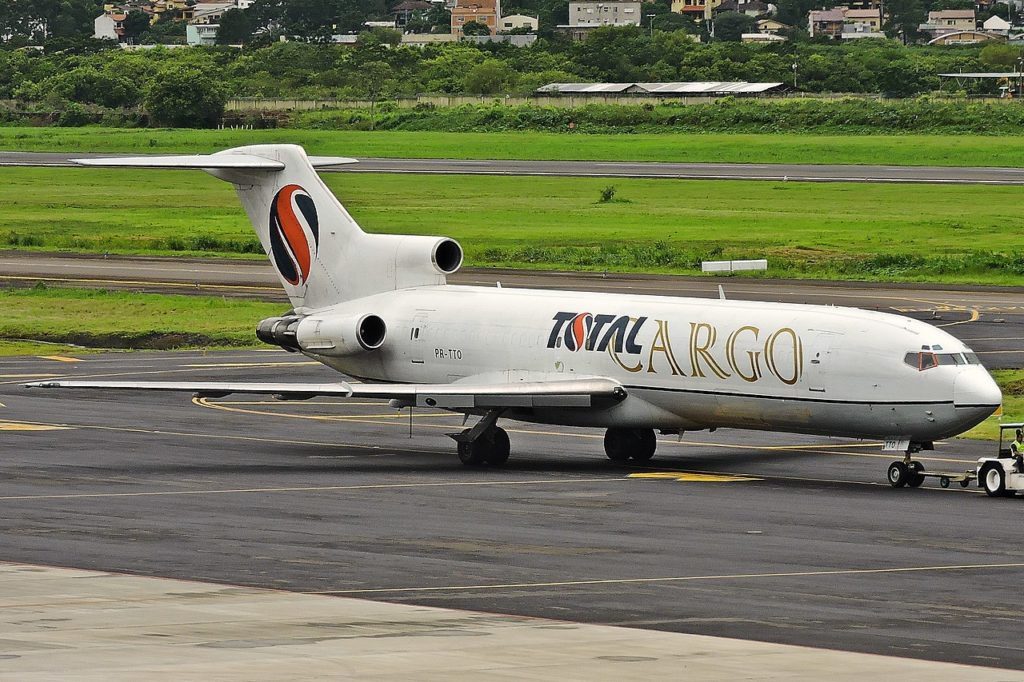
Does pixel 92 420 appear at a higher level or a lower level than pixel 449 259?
lower

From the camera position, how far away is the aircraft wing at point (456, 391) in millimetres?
37969

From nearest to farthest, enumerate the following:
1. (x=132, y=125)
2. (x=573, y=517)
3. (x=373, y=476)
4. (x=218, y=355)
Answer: (x=573, y=517), (x=373, y=476), (x=218, y=355), (x=132, y=125)

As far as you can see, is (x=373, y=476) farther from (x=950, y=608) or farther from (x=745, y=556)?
(x=950, y=608)

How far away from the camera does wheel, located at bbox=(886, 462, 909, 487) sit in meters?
35.0

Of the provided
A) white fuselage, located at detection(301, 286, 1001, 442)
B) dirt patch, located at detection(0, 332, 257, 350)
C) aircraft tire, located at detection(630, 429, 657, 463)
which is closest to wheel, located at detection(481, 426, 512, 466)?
white fuselage, located at detection(301, 286, 1001, 442)

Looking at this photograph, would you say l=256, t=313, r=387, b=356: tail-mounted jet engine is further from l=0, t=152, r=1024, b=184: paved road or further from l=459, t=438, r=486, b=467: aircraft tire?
l=0, t=152, r=1024, b=184: paved road

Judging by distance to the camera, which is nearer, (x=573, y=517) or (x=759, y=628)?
(x=759, y=628)

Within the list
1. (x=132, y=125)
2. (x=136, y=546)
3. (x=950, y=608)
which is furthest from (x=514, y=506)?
(x=132, y=125)

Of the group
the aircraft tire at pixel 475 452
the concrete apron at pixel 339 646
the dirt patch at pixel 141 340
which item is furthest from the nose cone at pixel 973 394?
the dirt patch at pixel 141 340

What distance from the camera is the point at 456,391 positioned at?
38.7m

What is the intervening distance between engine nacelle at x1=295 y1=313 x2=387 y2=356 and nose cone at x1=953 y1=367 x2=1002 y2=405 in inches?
555

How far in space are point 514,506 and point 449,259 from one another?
1209 centimetres

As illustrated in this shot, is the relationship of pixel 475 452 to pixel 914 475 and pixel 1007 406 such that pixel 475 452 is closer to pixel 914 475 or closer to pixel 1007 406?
pixel 914 475

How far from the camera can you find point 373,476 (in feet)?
123
